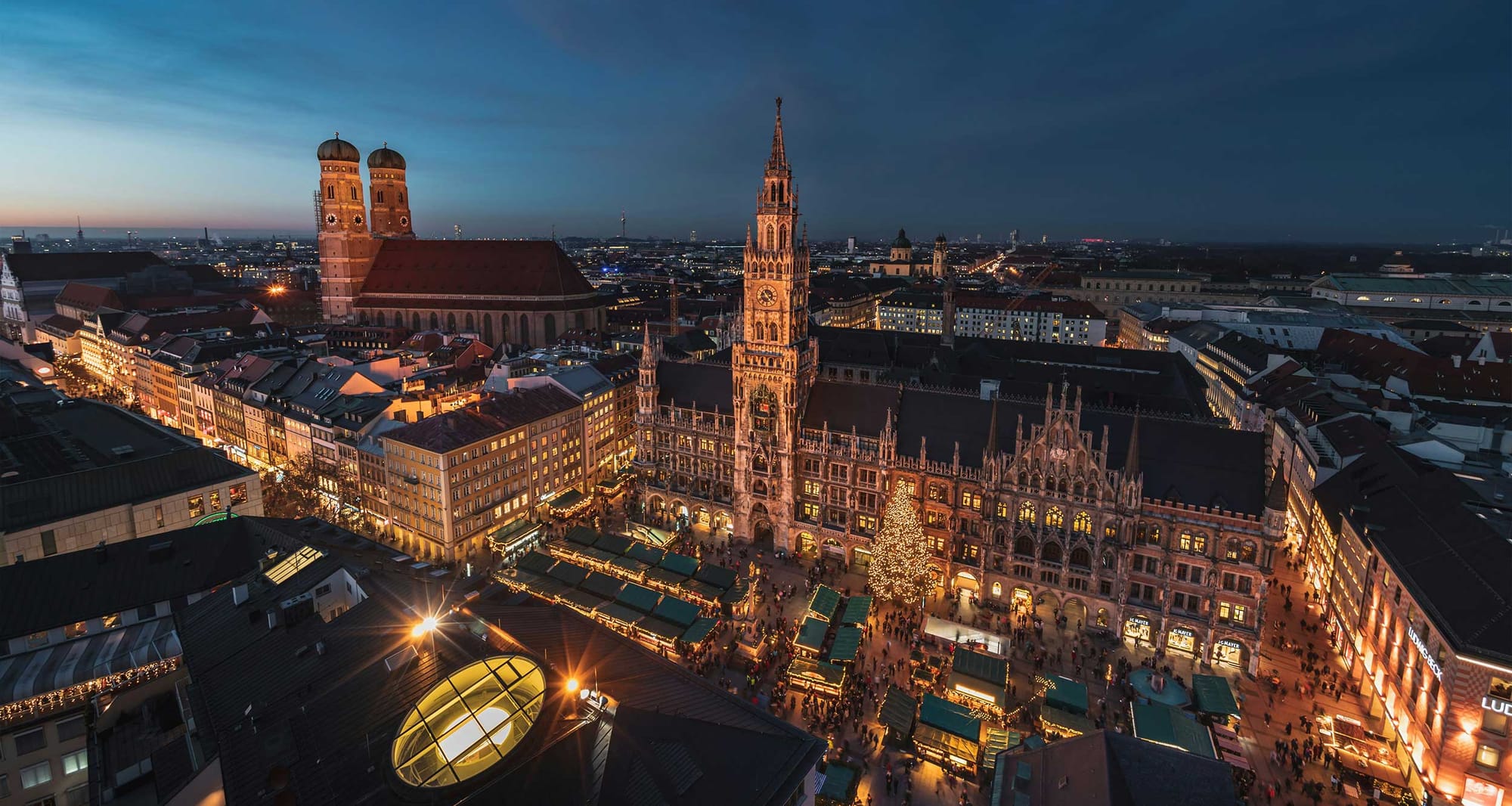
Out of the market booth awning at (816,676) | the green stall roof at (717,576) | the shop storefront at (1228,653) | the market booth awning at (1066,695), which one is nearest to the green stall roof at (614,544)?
the green stall roof at (717,576)

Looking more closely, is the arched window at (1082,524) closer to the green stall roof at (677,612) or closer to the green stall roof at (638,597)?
the green stall roof at (677,612)

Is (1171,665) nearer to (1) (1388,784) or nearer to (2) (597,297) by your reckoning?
(1) (1388,784)

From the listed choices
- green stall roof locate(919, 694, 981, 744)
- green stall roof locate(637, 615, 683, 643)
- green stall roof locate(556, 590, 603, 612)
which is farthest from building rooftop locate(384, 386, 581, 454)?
green stall roof locate(919, 694, 981, 744)

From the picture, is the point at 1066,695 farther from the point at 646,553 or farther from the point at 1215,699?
the point at 646,553

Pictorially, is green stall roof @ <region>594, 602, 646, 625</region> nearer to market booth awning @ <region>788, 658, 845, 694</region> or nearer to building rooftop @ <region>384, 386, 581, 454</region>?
market booth awning @ <region>788, 658, 845, 694</region>

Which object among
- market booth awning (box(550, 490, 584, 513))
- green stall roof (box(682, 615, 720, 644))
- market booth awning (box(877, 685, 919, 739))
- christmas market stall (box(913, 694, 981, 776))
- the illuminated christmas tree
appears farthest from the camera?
market booth awning (box(550, 490, 584, 513))

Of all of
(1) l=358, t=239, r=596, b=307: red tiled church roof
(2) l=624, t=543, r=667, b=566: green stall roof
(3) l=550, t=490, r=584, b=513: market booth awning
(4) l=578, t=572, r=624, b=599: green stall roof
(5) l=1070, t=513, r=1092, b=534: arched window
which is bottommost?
(4) l=578, t=572, r=624, b=599: green stall roof

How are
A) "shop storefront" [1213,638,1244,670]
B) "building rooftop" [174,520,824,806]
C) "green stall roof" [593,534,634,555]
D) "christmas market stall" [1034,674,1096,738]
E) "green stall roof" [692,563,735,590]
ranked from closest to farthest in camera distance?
"building rooftop" [174,520,824,806]
"christmas market stall" [1034,674,1096,738]
"shop storefront" [1213,638,1244,670]
"green stall roof" [692,563,735,590]
"green stall roof" [593,534,634,555]
